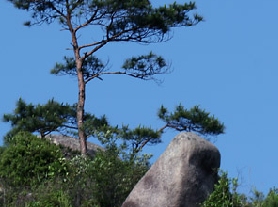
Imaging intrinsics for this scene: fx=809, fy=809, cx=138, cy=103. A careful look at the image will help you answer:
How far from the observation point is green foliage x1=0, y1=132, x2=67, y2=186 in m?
17.4

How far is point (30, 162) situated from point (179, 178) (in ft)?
16.6

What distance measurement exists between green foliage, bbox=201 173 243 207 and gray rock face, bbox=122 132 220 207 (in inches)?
13.6

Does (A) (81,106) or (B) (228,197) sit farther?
(A) (81,106)

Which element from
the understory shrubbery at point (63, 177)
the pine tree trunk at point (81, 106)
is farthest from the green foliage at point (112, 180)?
the pine tree trunk at point (81, 106)

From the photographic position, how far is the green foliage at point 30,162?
17.4m

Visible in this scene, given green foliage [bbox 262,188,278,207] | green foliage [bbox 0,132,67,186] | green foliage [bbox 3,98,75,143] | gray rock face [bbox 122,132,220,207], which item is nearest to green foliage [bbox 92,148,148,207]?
green foliage [bbox 0,132,67,186]

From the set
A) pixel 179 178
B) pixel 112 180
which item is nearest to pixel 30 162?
pixel 112 180

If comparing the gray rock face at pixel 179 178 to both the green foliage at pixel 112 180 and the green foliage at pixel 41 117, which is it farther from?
the green foliage at pixel 41 117

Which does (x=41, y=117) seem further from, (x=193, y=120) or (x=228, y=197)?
(x=228, y=197)

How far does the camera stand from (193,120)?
24734mm

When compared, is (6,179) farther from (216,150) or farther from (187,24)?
(187,24)

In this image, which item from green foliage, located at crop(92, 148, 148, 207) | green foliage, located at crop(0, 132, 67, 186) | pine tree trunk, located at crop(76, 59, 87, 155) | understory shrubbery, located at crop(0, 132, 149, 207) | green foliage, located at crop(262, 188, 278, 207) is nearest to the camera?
green foliage, located at crop(262, 188, 278, 207)

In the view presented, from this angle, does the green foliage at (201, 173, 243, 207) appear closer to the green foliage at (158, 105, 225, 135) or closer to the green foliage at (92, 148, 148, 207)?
the green foliage at (92, 148, 148, 207)

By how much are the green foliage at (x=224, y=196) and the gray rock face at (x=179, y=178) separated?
0.34 m
